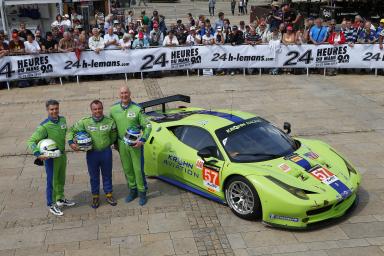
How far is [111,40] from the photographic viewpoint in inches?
643

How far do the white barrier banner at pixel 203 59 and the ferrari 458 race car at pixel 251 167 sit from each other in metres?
7.96

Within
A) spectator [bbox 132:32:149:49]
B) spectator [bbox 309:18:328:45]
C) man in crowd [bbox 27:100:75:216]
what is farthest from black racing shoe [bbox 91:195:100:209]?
spectator [bbox 309:18:328:45]

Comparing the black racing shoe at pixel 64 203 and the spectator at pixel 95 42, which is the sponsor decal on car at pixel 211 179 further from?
the spectator at pixel 95 42

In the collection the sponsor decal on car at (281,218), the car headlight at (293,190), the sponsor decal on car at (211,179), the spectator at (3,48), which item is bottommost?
the sponsor decal on car at (281,218)

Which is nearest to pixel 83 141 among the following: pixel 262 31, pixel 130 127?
pixel 130 127

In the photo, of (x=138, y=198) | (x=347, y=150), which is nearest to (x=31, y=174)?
(x=138, y=198)

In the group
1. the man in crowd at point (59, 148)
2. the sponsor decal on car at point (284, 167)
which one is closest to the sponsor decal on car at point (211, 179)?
the sponsor decal on car at point (284, 167)

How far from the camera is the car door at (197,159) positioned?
7.34 metres

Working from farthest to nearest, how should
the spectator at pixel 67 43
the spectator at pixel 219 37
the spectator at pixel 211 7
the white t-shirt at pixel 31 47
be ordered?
the spectator at pixel 211 7 < the spectator at pixel 219 37 < the spectator at pixel 67 43 < the white t-shirt at pixel 31 47

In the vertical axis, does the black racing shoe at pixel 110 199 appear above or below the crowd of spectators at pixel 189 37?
below

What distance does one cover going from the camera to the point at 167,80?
16.3 metres

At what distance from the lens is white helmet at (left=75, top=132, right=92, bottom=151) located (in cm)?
696

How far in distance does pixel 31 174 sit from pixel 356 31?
1236cm

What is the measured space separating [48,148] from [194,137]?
2376 millimetres
